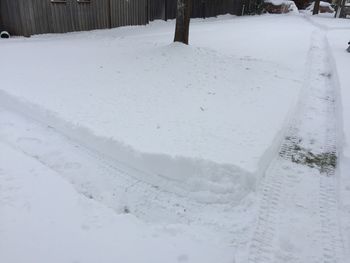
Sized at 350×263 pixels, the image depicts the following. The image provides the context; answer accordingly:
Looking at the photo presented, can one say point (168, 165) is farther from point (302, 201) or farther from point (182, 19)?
point (182, 19)

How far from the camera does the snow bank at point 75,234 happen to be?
2756 mm

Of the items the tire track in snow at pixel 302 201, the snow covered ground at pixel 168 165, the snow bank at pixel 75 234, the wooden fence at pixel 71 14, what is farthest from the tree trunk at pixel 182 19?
the snow bank at pixel 75 234

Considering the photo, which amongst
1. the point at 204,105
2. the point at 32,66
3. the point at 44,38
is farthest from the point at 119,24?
the point at 204,105

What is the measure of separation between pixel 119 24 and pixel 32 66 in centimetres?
758

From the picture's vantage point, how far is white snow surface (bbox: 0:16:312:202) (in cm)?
381

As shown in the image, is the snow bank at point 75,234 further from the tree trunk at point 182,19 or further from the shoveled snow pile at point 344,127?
the tree trunk at point 182,19

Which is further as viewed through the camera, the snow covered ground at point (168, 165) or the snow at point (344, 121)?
the snow at point (344, 121)

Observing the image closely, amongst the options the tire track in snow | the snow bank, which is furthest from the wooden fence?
the tire track in snow

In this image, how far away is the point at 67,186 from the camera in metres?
3.64

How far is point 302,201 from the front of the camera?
357cm

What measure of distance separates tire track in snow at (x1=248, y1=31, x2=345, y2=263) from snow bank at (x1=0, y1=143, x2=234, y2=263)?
0.48 meters

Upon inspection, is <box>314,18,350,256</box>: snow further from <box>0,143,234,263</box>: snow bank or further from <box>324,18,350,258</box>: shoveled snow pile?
<box>0,143,234,263</box>: snow bank

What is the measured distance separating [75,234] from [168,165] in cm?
128

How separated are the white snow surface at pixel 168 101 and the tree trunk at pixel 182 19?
62 centimetres
